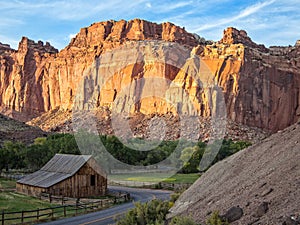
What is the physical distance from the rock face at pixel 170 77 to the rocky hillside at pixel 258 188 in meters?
114

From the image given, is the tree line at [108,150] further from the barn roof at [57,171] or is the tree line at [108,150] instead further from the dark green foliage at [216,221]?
the dark green foliage at [216,221]

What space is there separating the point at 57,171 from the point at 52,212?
14786 mm

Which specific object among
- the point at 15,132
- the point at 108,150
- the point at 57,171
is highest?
the point at 15,132

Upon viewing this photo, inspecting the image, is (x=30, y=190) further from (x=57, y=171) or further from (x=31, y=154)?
(x=31, y=154)

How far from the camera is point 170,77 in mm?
153375

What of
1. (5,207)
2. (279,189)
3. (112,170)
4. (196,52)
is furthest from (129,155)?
(196,52)

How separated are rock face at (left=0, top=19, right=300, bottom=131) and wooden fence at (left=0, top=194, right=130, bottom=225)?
103870mm

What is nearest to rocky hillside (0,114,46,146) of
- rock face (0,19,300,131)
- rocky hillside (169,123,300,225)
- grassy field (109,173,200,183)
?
grassy field (109,173,200,183)

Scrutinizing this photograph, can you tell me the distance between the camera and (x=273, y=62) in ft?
479

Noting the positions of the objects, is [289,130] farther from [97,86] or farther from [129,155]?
[97,86]

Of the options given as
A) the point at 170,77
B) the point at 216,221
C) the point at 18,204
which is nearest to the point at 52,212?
the point at 18,204

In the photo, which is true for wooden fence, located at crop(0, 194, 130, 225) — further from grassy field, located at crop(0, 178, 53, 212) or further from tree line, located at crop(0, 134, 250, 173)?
tree line, located at crop(0, 134, 250, 173)

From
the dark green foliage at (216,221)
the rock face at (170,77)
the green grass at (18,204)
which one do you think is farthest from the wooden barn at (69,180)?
the rock face at (170,77)

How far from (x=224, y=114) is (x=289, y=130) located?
382ft
